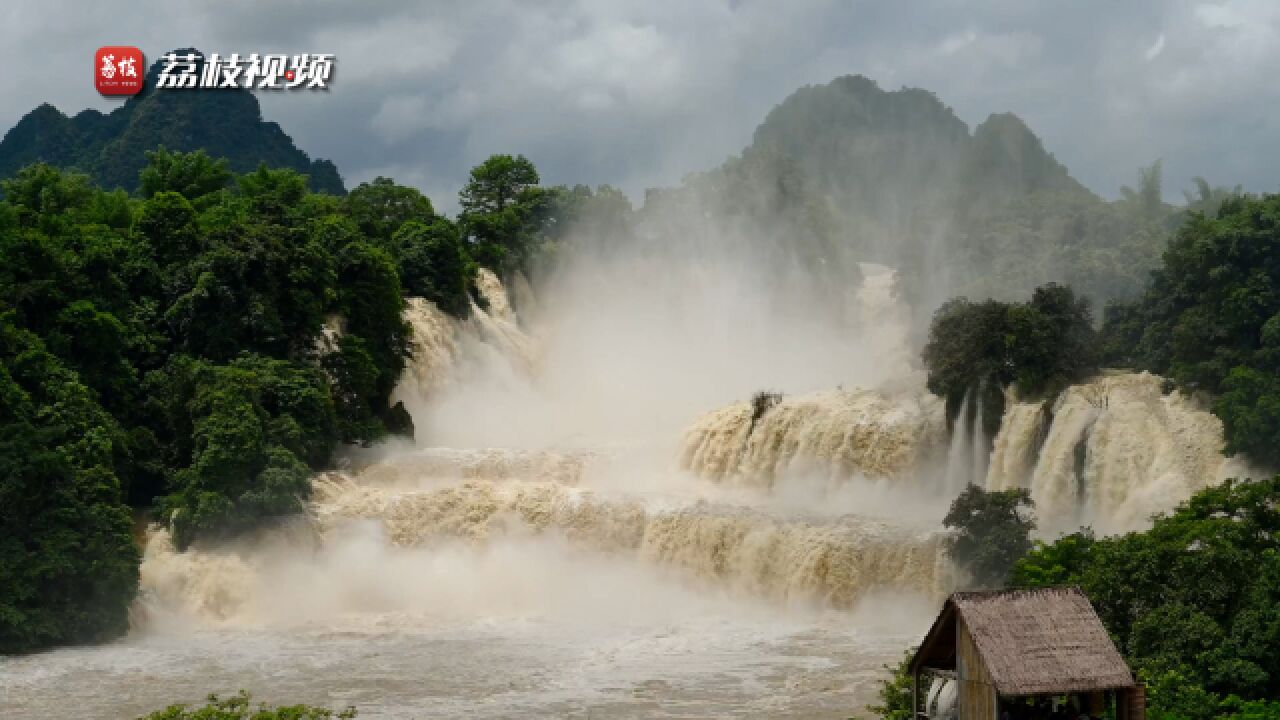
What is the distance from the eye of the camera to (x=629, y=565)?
85.3 ft

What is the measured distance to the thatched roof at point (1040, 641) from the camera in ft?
37.6

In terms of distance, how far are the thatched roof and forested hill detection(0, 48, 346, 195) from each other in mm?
68144

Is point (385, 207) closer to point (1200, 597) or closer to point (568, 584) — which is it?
point (568, 584)

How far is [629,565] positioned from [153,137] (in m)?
57.0

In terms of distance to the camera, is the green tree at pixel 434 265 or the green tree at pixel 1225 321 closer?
the green tree at pixel 1225 321

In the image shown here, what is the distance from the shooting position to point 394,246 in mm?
38500

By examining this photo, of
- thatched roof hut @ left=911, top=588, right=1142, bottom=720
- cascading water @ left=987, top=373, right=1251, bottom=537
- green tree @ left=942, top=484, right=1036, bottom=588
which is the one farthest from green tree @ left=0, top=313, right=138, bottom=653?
thatched roof hut @ left=911, top=588, right=1142, bottom=720

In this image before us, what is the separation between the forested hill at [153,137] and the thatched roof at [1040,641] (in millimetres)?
68144

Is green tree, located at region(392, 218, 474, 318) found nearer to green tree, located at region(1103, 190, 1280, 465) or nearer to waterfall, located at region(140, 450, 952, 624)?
waterfall, located at region(140, 450, 952, 624)

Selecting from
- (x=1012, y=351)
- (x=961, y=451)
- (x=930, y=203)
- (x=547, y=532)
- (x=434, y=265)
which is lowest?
(x=547, y=532)

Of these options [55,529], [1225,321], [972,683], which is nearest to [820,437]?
[1225,321]

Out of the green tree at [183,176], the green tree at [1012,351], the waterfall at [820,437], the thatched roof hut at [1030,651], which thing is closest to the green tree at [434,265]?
the green tree at [183,176]

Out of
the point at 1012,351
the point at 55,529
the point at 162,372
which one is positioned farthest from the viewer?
the point at 162,372

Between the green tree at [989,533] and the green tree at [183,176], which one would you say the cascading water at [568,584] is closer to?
the green tree at [989,533]
